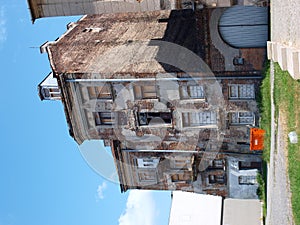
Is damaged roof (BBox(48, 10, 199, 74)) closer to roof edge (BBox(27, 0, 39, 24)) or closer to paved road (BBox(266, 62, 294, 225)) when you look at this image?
roof edge (BBox(27, 0, 39, 24))

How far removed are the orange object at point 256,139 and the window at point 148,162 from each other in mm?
5692

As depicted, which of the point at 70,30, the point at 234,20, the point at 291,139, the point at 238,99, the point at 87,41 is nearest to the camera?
the point at 291,139

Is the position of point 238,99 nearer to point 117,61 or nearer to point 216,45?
point 216,45

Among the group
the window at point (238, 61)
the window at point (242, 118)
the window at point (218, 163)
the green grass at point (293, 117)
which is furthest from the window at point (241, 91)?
the green grass at point (293, 117)

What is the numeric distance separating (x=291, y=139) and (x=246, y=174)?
39.1 feet

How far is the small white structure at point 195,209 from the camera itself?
92.8 ft

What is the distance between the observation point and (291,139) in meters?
13.5

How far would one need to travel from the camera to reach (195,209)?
96.6ft

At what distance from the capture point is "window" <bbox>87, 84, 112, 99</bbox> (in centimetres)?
2255

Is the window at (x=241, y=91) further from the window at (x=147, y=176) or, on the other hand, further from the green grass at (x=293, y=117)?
the window at (x=147, y=176)

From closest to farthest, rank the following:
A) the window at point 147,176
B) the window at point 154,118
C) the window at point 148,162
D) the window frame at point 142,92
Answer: the window frame at point 142,92 < the window at point 154,118 < the window at point 148,162 < the window at point 147,176

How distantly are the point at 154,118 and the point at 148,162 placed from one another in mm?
3302

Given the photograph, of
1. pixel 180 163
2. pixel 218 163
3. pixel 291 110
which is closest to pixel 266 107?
pixel 291 110

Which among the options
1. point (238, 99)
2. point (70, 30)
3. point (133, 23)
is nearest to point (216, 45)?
point (238, 99)
